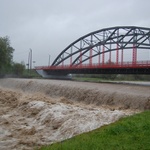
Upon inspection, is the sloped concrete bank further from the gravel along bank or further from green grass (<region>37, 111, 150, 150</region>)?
green grass (<region>37, 111, 150, 150</region>)

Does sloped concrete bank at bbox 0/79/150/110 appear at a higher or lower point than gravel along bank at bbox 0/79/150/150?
higher

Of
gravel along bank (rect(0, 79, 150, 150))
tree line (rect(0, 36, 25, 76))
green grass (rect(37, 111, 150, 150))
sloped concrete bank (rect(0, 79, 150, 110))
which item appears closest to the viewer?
green grass (rect(37, 111, 150, 150))

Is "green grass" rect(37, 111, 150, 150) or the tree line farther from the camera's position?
the tree line

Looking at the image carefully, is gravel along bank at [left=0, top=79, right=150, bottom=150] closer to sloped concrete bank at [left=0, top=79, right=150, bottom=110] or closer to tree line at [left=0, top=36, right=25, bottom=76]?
sloped concrete bank at [left=0, top=79, right=150, bottom=110]

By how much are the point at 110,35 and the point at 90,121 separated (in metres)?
48.9

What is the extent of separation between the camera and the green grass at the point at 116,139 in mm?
7699

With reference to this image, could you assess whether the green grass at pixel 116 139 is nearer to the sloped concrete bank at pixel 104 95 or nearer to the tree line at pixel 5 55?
the sloped concrete bank at pixel 104 95

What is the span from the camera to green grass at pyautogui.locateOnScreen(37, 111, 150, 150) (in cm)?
770

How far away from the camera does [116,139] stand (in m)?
8.44

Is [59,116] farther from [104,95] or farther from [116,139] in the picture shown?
[116,139]

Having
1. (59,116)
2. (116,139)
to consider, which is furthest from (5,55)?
(116,139)

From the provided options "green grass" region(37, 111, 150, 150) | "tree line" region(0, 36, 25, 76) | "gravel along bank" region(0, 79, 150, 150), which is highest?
"tree line" region(0, 36, 25, 76)

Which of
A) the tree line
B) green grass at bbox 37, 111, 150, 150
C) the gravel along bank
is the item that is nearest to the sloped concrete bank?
the gravel along bank

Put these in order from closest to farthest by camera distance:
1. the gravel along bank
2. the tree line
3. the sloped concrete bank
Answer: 1. the gravel along bank
2. the sloped concrete bank
3. the tree line
